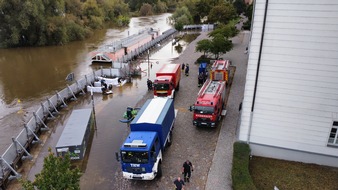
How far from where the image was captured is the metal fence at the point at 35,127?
15.5 meters

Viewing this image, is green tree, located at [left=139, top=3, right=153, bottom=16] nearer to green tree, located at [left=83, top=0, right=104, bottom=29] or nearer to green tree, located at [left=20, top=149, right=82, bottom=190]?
green tree, located at [left=83, top=0, right=104, bottom=29]

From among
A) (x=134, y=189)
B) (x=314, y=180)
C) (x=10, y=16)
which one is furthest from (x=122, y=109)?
(x=10, y=16)

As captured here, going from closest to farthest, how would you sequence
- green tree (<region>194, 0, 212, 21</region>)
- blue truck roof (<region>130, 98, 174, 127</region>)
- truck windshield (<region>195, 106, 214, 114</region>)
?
blue truck roof (<region>130, 98, 174, 127</region>), truck windshield (<region>195, 106, 214, 114</region>), green tree (<region>194, 0, 212, 21</region>)

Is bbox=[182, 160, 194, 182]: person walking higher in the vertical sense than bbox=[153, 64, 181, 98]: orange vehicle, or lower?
lower

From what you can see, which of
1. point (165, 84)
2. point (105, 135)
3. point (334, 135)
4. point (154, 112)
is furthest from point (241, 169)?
point (165, 84)

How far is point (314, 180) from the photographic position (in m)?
14.1

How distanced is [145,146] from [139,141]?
445 millimetres

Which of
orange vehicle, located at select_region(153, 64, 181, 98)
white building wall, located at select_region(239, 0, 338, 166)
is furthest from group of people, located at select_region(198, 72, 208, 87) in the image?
white building wall, located at select_region(239, 0, 338, 166)

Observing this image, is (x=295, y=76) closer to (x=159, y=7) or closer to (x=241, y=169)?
(x=241, y=169)

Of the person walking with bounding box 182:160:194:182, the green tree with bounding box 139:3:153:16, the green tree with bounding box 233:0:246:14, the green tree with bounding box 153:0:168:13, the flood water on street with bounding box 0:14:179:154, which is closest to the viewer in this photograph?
the person walking with bounding box 182:160:194:182

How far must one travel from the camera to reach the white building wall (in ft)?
42.4

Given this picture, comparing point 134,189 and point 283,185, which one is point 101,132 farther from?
point 283,185

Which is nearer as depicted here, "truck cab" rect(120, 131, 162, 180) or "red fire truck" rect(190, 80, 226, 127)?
"truck cab" rect(120, 131, 162, 180)

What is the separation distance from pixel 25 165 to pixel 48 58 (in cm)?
3433
